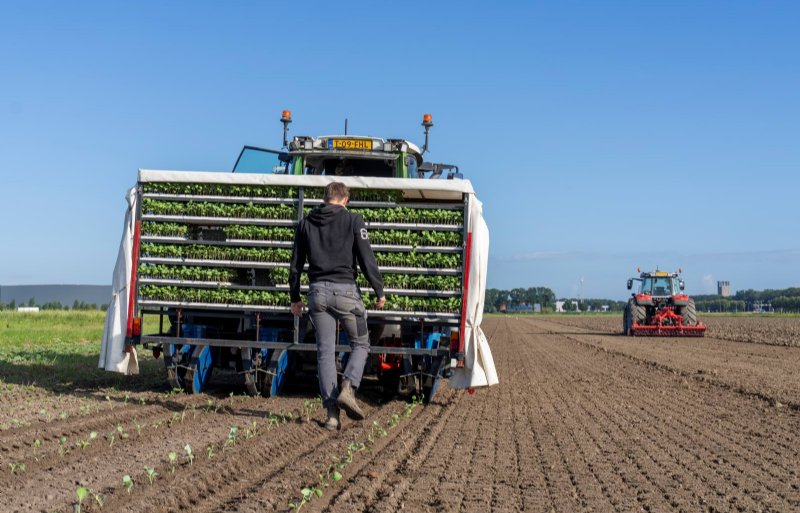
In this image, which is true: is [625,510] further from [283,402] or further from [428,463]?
[283,402]

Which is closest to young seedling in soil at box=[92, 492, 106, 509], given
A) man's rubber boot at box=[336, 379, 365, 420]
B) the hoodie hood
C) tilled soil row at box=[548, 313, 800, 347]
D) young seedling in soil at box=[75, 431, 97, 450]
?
young seedling in soil at box=[75, 431, 97, 450]

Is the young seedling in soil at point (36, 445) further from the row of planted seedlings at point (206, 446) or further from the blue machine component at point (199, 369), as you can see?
the blue machine component at point (199, 369)

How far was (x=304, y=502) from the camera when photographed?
4461mm

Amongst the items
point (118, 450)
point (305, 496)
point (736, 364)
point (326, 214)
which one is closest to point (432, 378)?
point (326, 214)

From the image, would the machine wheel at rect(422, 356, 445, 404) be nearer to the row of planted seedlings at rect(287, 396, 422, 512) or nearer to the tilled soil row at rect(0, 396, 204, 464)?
the row of planted seedlings at rect(287, 396, 422, 512)

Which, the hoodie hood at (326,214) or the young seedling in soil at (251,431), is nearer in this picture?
the young seedling in soil at (251,431)

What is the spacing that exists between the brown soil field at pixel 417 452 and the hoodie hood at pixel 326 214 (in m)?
1.77

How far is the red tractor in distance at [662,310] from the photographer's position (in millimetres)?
30812

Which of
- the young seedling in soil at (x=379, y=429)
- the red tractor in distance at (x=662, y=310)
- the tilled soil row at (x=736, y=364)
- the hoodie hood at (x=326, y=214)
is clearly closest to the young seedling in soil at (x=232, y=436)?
the young seedling in soil at (x=379, y=429)

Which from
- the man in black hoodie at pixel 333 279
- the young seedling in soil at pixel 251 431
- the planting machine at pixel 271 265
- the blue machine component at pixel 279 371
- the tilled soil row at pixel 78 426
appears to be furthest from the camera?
the blue machine component at pixel 279 371

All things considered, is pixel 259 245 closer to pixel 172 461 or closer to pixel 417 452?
pixel 417 452

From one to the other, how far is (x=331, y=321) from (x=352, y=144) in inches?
166

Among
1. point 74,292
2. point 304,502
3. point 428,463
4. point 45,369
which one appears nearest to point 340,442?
point 428,463

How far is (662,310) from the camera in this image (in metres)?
31.3
